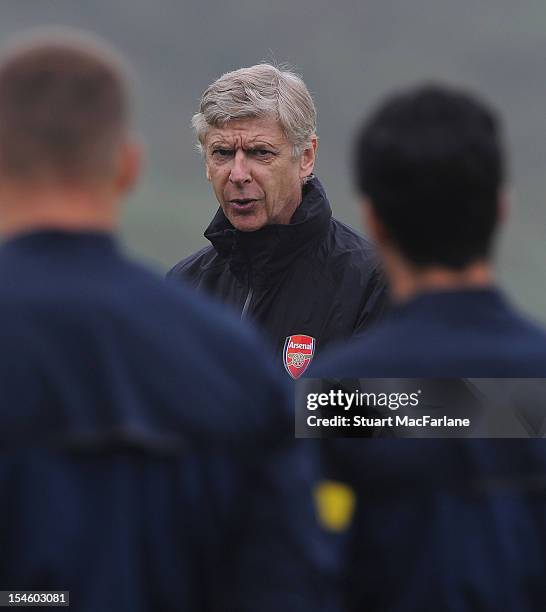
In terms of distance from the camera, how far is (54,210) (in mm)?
2219

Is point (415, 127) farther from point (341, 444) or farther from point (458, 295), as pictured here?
point (341, 444)

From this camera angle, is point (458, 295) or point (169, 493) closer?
point (169, 493)

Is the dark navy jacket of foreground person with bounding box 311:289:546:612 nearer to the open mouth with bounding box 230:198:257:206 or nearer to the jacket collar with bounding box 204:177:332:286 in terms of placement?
the jacket collar with bounding box 204:177:332:286

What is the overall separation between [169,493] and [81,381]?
0.24 m

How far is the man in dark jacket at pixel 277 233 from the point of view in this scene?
16.5 feet

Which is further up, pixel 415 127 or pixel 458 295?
pixel 415 127

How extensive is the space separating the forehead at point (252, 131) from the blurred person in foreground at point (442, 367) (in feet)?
9.62

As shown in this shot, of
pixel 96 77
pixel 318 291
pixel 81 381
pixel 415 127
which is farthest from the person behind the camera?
pixel 318 291

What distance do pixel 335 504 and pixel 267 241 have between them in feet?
9.51

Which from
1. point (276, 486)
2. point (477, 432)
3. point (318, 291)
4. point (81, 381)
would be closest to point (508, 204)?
point (477, 432)

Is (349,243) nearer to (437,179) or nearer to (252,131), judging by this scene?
(252,131)

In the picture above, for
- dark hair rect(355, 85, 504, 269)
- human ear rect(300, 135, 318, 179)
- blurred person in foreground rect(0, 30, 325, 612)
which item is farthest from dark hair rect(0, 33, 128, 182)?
human ear rect(300, 135, 318, 179)

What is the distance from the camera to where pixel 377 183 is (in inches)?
98.2

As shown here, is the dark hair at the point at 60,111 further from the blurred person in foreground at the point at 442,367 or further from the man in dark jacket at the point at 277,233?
the man in dark jacket at the point at 277,233
